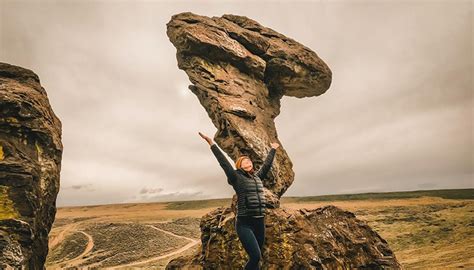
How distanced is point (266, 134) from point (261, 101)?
118 inches

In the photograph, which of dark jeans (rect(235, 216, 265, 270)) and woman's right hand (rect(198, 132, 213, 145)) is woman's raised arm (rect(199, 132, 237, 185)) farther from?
dark jeans (rect(235, 216, 265, 270))

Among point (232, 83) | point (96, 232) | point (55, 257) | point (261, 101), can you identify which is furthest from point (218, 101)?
point (96, 232)

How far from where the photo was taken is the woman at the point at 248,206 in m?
9.41

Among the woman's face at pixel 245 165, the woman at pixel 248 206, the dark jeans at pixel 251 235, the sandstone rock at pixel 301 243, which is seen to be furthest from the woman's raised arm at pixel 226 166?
the sandstone rock at pixel 301 243

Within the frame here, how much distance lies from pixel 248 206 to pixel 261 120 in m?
11.8

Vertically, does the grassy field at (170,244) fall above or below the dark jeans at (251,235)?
below

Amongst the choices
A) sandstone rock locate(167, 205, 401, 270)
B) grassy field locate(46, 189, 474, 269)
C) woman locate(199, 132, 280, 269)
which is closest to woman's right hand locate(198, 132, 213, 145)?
woman locate(199, 132, 280, 269)

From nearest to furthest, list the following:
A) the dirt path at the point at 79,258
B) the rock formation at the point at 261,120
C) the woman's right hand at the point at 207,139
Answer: the woman's right hand at the point at 207,139
the rock formation at the point at 261,120
the dirt path at the point at 79,258

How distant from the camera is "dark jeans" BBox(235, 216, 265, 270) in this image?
30.7 ft

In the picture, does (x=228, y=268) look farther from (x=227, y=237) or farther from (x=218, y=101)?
(x=218, y=101)

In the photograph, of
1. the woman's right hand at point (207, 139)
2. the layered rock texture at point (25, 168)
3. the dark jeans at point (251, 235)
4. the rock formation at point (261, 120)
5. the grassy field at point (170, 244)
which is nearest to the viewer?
the dark jeans at point (251, 235)

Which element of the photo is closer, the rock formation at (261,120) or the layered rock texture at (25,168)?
the layered rock texture at (25,168)

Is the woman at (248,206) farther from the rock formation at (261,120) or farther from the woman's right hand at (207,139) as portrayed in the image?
the rock formation at (261,120)

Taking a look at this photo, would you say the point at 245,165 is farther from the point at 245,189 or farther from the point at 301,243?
the point at 301,243
